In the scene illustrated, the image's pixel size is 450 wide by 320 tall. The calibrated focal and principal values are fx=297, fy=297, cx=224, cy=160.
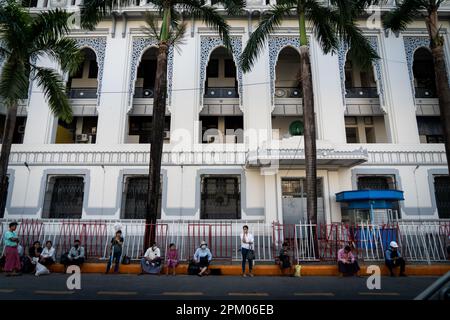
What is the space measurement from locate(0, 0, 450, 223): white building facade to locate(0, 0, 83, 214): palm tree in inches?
185

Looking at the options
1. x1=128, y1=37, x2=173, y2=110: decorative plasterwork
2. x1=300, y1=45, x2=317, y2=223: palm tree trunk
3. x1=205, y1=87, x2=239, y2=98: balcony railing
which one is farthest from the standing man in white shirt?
x1=205, y1=87, x2=239, y2=98: balcony railing

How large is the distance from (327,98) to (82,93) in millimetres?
13803

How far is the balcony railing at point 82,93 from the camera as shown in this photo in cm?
1714

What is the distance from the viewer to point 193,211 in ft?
47.9

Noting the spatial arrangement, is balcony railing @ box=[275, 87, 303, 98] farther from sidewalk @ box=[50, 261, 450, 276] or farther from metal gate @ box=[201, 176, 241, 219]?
sidewalk @ box=[50, 261, 450, 276]

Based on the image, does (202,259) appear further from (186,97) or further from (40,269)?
(186,97)

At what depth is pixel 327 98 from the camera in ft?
52.5

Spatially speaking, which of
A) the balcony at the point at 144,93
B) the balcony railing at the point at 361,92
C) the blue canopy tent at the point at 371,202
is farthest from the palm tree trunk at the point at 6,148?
the balcony railing at the point at 361,92

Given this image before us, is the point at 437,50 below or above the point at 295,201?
above

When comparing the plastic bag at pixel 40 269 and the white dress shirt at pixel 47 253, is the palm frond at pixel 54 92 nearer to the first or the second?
the white dress shirt at pixel 47 253

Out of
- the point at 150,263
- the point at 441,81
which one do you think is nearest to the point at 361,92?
the point at 441,81

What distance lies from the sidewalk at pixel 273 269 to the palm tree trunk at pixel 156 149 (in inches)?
49.8

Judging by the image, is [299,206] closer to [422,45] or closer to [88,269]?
[88,269]

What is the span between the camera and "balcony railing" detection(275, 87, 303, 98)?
17.1 meters
